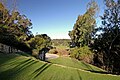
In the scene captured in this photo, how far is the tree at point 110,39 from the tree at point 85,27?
2554 mm

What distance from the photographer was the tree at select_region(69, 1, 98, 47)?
21312mm

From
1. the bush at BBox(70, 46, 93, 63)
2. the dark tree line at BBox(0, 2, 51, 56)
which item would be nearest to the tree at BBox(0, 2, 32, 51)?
the dark tree line at BBox(0, 2, 51, 56)

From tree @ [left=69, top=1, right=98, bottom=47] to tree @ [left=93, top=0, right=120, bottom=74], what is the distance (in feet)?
8.38

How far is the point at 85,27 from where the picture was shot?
23328mm

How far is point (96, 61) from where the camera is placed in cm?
1848

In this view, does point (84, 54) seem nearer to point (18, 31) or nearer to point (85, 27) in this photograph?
point (85, 27)

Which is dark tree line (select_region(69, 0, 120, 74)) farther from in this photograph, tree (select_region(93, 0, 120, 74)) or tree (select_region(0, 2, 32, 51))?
tree (select_region(0, 2, 32, 51))

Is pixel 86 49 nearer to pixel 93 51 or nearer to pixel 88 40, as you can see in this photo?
pixel 93 51

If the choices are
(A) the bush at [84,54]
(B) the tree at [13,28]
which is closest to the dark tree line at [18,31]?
(B) the tree at [13,28]

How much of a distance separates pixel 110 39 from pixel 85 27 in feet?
17.3

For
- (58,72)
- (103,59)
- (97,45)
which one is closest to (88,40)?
(97,45)

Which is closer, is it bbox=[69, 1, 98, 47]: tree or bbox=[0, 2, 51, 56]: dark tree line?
bbox=[0, 2, 51, 56]: dark tree line

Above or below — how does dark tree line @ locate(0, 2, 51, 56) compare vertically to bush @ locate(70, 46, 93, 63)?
above

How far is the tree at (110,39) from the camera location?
17703 millimetres
